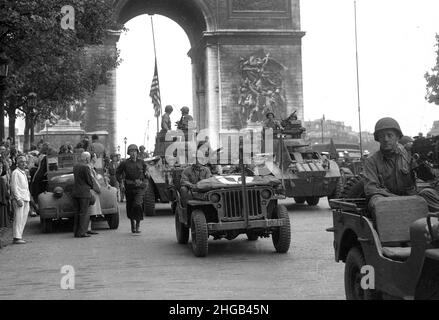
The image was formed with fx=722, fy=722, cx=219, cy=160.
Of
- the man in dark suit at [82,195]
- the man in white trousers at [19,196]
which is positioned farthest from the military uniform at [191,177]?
the man in white trousers at [19,196]

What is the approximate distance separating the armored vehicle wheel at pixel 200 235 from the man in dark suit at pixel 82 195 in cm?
399

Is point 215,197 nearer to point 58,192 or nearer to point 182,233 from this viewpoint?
point 182,233

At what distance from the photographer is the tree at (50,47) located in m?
13.8

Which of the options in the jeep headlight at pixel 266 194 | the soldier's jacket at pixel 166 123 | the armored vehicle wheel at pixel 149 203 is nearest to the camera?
the jeep headlight at pixel 266 194

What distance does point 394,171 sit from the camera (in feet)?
20.1

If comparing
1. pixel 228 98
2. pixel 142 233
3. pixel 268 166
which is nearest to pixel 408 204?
pixel 142 233

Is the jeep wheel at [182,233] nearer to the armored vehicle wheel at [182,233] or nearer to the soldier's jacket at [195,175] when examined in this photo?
the armored vehicle wheel at [182,233]

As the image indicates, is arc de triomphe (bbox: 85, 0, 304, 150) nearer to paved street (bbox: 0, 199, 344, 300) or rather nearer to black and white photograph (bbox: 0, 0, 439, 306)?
black and white photograph (bbox: 0, 0, 439, 306)

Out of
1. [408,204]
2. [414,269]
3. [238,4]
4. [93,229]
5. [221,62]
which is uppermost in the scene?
[238,4]

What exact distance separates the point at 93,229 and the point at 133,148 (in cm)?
214

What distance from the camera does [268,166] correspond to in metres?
19.0

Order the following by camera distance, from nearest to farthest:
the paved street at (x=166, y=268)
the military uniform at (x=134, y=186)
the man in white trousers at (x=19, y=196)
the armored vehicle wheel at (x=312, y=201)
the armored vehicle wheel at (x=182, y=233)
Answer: the paved street at (x=166, y=268)
the armored vehicle wheel at (x=182, y=233)
the man in white trousers at (x=19, y=196)
the military uniform at (x=134, y=186)
the armored vehicle wheel at (x=312, y=201)

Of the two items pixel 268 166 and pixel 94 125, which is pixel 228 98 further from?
pixel 268 166

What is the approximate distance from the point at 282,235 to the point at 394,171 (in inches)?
166
